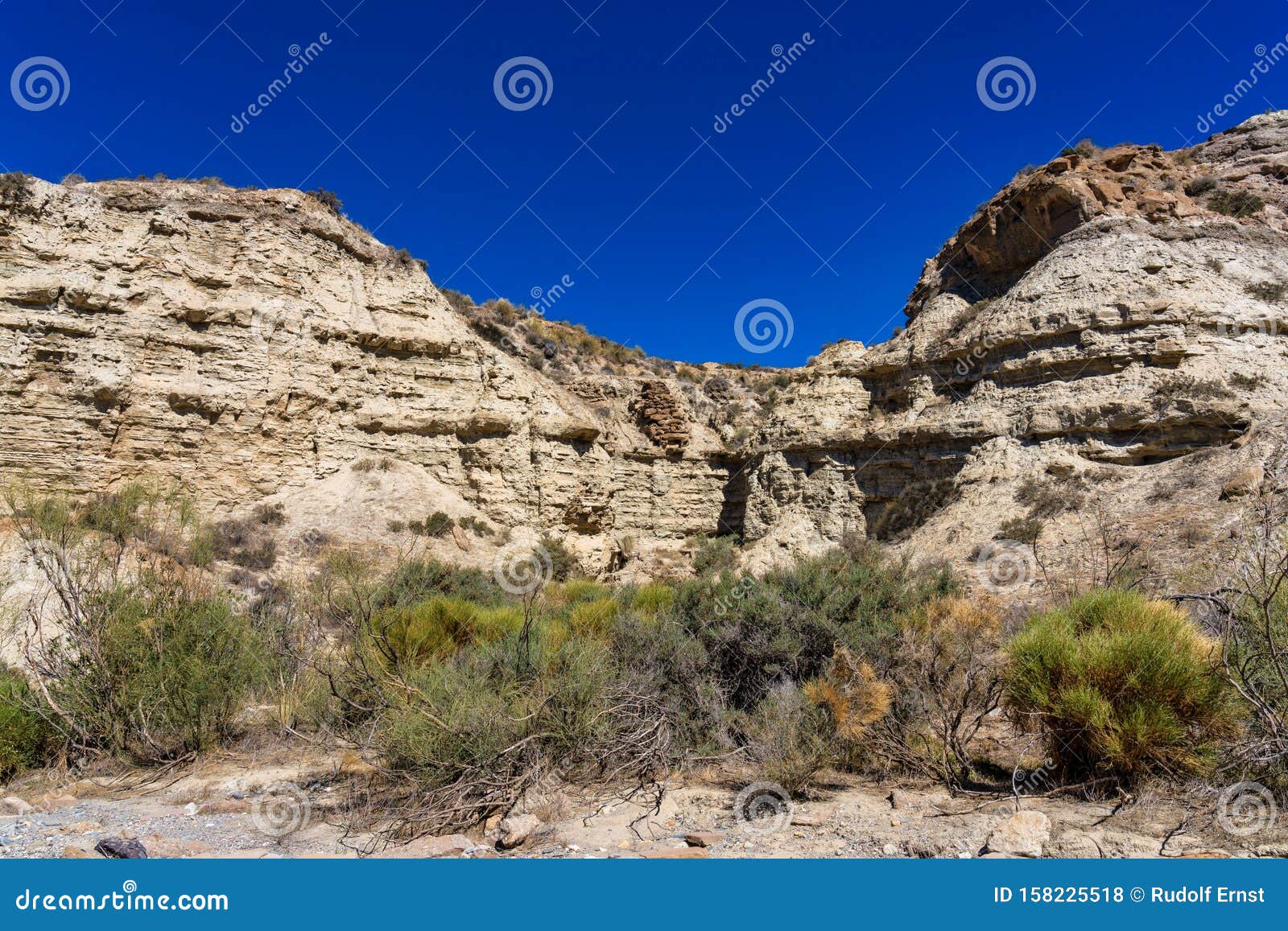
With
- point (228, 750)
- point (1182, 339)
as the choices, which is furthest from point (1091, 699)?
point (1182, 339)

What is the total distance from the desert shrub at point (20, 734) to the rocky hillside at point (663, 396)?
1142 centimetres

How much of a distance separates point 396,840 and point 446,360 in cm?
1841

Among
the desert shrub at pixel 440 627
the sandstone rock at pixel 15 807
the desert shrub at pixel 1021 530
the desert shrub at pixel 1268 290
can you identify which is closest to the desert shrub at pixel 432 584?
the desert shrub at pixel 440 627

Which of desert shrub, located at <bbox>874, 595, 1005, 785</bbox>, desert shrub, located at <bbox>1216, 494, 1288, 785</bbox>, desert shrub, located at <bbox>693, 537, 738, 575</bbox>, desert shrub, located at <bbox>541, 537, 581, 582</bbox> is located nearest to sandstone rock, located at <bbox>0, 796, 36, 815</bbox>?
desert shrub, located at <bbox>874, 595, 1005, 785</bbox>

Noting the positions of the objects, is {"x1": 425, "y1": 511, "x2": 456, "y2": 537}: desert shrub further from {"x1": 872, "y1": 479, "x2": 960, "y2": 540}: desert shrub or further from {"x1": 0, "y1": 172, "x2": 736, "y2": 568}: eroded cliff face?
{"x1": 872, "y1": 479, "x2": 960, "y2": 540}: desert shrub

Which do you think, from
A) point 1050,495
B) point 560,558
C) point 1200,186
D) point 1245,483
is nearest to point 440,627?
point 560,558

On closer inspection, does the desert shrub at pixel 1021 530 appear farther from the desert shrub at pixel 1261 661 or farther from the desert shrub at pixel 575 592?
the desert shrub at pixel 1261 661

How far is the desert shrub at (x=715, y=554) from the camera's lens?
20812mm

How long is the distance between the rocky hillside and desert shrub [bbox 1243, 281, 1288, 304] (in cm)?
7

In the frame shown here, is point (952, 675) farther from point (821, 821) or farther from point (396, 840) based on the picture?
point (396, 840)

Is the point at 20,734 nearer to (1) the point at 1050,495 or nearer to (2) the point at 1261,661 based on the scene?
(2) the point at 1261,661

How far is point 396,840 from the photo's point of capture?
434 cm

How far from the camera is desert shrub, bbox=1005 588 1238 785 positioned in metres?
4.44

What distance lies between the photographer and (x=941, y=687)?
5648 millimetres
